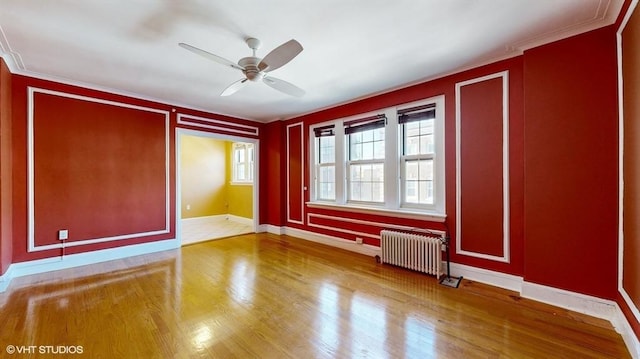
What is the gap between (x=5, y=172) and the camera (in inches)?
114

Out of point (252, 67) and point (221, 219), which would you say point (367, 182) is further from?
point (221, 219)

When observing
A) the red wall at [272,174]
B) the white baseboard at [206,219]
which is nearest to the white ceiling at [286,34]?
the red wall at [272,174]

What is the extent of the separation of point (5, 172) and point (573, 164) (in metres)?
5.76

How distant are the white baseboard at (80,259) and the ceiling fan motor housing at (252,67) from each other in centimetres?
338

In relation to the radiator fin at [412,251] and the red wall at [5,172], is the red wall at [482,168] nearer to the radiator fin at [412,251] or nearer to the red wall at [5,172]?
the radiator fin at [412,251]

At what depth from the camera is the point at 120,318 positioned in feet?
7.31

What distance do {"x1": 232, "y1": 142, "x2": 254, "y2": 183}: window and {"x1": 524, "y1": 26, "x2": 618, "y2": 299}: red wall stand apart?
5.92 meters

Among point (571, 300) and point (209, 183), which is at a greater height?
point (209, 183)

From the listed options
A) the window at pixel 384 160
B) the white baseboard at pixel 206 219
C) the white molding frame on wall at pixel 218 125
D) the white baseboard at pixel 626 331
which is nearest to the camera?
the white baseboard at pixel 626 331

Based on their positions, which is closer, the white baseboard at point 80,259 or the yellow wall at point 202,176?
the white baseboard at point 80,259

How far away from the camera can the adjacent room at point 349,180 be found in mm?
1982

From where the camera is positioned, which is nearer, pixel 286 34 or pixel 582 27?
pixel 582 27

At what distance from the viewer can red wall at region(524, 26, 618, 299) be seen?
216 centimetres

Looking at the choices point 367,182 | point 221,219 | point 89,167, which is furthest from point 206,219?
point 367,182
